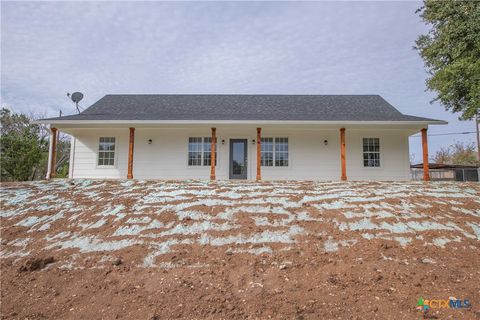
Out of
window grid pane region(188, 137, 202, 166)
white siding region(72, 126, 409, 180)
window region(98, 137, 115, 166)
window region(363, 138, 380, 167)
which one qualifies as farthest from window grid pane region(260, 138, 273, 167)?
window region(98, 137, 115, 166)

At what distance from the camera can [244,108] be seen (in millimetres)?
14250

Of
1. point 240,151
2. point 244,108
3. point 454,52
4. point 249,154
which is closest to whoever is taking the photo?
point 454,52

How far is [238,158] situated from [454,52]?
970 centimetres

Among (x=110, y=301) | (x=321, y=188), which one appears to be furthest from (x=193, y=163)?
(x=110, y=301)

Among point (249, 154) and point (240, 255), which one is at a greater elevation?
point (249, 154)

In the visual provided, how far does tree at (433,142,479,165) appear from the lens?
32.4 metres

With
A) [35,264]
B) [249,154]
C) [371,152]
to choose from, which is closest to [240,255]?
[35,264]

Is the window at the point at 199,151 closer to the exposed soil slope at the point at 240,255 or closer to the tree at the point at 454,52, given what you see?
the exposed soil slope at the point at 240,255

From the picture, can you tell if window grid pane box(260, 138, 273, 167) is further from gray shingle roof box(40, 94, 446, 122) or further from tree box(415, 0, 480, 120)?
tree box(415, 0, 480, 120)

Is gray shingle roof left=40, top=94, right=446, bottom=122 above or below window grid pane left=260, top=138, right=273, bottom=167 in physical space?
above

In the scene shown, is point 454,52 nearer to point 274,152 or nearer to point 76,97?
point 274,152

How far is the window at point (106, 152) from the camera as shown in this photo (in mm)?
12859

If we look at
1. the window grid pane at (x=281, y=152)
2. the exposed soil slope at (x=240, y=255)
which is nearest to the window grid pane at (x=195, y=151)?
the window grid pane at (x=281, y=152)

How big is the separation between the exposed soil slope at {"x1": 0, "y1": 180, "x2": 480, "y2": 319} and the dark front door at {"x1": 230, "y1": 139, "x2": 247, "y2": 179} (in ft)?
15.9
